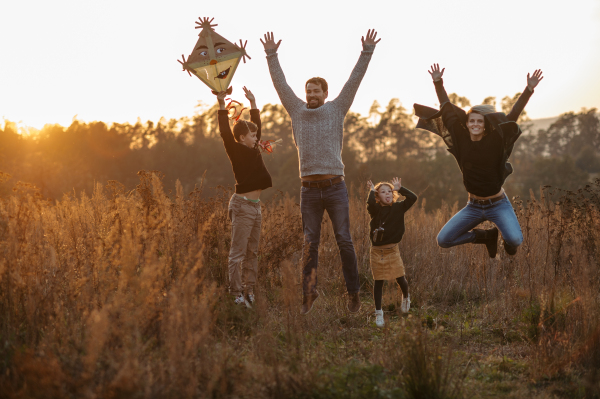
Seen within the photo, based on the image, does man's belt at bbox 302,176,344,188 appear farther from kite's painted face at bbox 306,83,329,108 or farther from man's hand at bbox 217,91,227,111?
man's hand at bbox 217,91,227,111

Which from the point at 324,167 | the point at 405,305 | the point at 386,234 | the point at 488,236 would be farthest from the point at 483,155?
the point at 405,305

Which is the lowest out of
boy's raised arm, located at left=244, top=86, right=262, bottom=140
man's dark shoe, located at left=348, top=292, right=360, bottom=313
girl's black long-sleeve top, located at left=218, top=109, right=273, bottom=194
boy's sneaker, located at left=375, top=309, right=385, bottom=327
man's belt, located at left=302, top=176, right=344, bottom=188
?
boy's sneaker, located at left=375, top=309, right=385, bottom=327

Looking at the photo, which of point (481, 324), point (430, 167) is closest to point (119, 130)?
point (430, 167)

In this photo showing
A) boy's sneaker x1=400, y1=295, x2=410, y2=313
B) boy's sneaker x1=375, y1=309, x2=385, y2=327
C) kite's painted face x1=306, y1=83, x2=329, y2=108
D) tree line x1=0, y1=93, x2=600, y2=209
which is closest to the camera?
boy's sneaker x1=375, y1=309, x2=385, y2=327

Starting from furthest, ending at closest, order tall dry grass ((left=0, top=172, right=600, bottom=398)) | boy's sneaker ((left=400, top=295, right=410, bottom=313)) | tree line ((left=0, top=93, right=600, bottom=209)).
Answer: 1. tree line ((left=0, top=93, right=600, bottom=209))
2. boy's sneaker ((left=400, top=295, right=410, bottom=313))
3. tall dry grass ((left=0, top=172, right=600, bottom=398))

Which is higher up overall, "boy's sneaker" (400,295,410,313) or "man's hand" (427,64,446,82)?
"man's hand" (427,64,446,82)

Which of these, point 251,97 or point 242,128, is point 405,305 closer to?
point 242,128

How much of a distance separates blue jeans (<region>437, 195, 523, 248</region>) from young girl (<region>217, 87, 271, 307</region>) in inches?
82.8

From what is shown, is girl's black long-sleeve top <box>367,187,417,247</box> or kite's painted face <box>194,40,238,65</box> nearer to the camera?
girl's black long-sleeve top <box>367,187,417,247</box>

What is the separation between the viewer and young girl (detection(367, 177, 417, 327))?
5289mm

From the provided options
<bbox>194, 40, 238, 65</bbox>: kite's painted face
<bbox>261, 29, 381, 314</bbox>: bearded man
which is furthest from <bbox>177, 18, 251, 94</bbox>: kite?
<bbox>261, 29, 381, 314</bbox>: bearded man

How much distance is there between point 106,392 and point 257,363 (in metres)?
1.06

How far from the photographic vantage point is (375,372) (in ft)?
10.4

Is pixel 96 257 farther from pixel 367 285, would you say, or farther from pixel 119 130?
pixel 119 130
